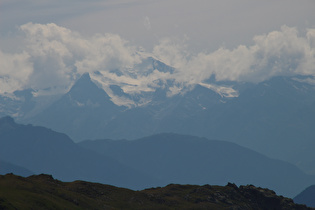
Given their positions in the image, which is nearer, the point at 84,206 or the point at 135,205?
the point at 84,206

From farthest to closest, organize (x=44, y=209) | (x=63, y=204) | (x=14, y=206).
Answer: (x=63, y=204)
(x=44, y=209)
(x=14, y=206)

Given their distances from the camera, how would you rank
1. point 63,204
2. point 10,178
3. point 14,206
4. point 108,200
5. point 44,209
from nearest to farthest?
1. point 14,206
2. point 44,209
3. point 63,204
4. point 10,178
5. point 108,200

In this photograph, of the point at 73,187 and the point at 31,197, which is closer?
the point at 31,197

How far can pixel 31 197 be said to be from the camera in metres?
160

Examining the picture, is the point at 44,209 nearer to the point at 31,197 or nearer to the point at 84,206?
the point at 31,197

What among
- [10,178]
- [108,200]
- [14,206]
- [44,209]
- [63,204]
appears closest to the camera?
[14,206]

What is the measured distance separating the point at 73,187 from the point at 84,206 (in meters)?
24.3

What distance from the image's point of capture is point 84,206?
577 feet

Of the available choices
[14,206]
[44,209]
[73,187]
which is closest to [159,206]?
[73,187]

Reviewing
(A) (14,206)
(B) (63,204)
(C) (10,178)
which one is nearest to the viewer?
(A) (14,206)

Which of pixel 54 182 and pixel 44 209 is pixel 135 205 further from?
pixel 44 209

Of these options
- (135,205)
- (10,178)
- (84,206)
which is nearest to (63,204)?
(84,206)

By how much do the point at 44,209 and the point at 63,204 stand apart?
43.3 ft

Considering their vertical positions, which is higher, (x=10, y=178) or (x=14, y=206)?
(x=10, y=178)
